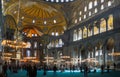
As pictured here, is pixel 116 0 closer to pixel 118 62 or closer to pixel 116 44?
pixel 116 44

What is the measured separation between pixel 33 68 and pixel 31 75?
67 cm

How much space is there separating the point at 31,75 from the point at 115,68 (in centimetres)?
3075

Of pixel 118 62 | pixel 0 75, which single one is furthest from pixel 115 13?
pixel 0 75

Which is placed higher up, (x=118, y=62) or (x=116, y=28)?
(x=116, y=28)

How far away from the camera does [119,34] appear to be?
157 ft

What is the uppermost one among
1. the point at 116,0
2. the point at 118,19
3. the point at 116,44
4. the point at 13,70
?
the point at 116,0

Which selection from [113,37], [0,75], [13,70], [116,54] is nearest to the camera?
[0,75]

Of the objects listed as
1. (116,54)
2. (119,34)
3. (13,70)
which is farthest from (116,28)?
(13,70)

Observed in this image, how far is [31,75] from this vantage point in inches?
774

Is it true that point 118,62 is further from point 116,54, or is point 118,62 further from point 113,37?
point 113,37

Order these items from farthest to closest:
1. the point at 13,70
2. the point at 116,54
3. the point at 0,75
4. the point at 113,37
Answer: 1. the point at 113,37
2. the point at 116,54
3. the point at 13,70
4. the point at 0,75

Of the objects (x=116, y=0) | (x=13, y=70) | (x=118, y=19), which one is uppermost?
(x=116, y=0)

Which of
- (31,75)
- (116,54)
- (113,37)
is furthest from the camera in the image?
(113,37)

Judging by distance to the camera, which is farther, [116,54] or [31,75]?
[116,54]
